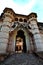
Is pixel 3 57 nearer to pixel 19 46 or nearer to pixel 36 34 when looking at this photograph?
pixel 36 34

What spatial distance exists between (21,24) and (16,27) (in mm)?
1091

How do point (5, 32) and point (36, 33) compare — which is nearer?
point (5, 32)

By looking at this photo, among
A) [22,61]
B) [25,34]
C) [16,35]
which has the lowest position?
[22,61]

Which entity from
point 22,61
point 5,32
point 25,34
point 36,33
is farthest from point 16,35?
point 22,61

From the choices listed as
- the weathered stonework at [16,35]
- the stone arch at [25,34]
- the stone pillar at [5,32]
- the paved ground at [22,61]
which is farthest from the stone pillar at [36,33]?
the stone pillar at [5,32]

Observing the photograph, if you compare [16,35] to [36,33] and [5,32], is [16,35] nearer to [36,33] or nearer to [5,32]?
[5,32]

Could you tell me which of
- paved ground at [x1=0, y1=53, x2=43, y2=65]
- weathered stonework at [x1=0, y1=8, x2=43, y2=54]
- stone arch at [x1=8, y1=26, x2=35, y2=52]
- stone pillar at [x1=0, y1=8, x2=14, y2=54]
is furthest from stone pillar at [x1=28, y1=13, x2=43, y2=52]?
stone pillar at [x1=0, y1=8, x2=14, y2=54]

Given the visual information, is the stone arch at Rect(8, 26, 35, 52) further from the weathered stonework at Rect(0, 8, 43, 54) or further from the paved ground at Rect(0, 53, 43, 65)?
the paved ground at Rect(0, 53, 43, 65)

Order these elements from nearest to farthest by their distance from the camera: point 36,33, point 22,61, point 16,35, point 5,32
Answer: point 22,61
point 5,32
point 36,33
point 16,35

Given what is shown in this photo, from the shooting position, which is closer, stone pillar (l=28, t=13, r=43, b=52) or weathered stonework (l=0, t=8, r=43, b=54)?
weathered stonework (l=0, t=8, r=43, b=54)

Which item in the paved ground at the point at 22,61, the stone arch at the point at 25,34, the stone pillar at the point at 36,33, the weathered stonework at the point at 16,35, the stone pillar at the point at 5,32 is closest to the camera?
the paved ground at the point at 22,61

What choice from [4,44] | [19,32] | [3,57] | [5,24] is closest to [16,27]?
[19,32]

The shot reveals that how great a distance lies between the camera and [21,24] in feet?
42.3

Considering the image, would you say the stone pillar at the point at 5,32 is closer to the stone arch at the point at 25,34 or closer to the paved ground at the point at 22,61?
the stone arch at the point at 25,34
